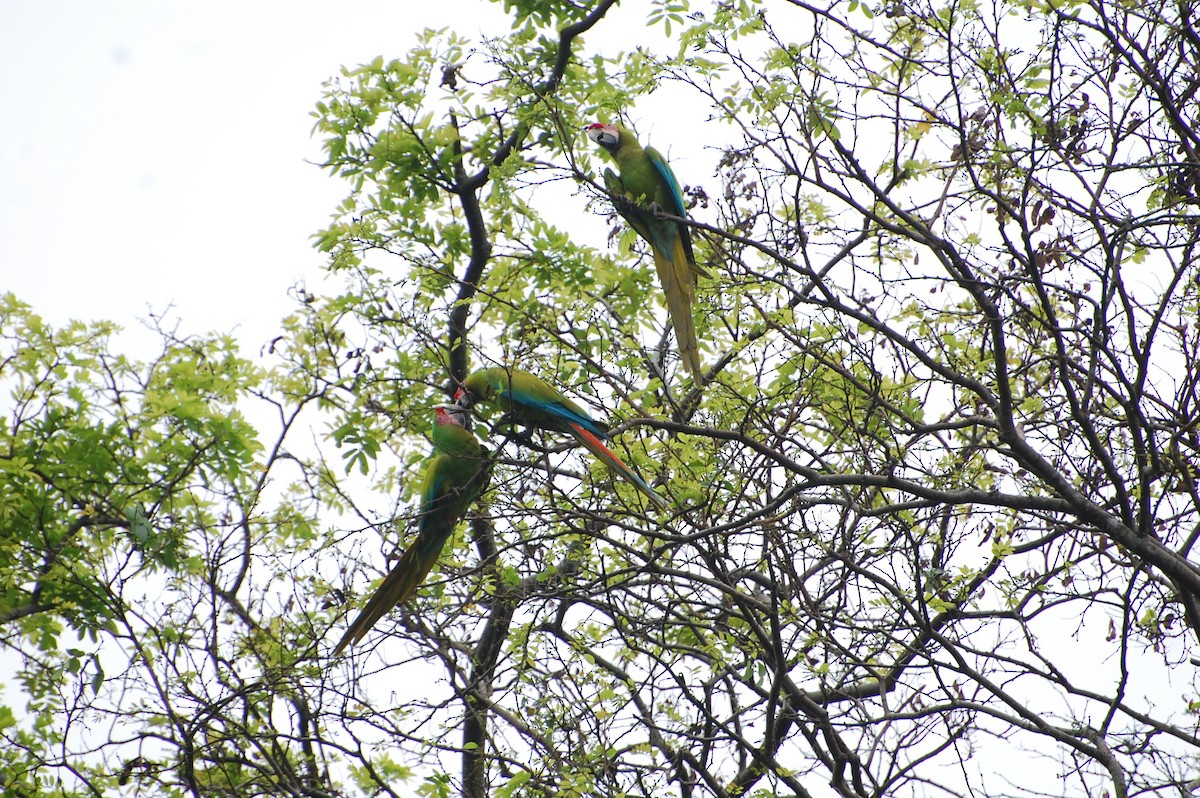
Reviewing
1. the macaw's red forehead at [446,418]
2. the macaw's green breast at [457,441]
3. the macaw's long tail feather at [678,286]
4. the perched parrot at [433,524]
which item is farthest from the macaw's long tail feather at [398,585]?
the macaw's long tail feather at [678,286]

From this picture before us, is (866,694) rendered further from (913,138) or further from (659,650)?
(913,138)

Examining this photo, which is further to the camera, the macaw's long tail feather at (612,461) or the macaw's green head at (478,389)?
the macaw's green head at (478,389)

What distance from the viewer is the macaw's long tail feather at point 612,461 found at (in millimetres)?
4430

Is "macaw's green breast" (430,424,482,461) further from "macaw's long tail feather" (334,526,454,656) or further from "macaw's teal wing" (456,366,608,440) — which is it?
"macaw's long tail feather" (334,526,454,656)

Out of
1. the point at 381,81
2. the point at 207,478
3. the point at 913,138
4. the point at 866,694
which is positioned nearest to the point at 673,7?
the point at 913,138

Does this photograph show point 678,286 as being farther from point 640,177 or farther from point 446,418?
point 446,418

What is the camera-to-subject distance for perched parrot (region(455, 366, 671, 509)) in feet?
15.3

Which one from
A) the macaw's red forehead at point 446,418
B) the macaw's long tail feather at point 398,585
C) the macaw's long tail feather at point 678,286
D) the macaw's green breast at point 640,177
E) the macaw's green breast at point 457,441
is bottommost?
the macaw's long tail feather at point 398,585

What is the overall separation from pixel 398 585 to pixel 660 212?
91.1 inches

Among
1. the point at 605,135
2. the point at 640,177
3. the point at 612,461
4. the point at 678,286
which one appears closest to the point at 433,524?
the point at 612,461

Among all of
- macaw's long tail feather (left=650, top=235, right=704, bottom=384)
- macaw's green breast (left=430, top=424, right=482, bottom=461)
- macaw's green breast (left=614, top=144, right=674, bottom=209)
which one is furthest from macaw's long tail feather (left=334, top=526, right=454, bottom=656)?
macaw's green breast (left=614, top=144, right=674, bottom=209)

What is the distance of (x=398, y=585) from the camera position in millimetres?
4887

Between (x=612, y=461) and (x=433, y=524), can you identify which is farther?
(x=433, y=524)

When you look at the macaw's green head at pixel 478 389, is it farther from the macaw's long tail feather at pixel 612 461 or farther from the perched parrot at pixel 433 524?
the macaw's long tail feather at pixel 612 461
